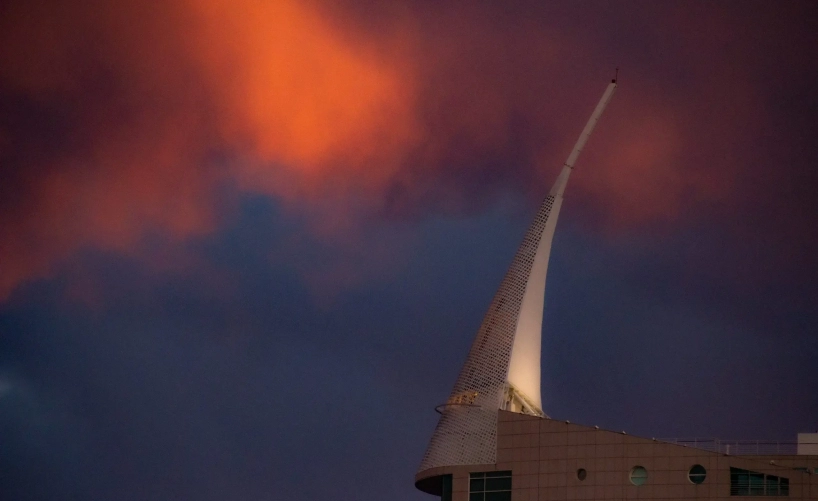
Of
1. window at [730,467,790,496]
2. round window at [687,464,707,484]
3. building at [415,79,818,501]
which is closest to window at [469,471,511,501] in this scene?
building at [415,79,818,501]

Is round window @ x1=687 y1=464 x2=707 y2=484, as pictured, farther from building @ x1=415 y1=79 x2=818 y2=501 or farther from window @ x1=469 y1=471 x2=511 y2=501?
window @ x1=469 y1=471 x2=511 y2=501

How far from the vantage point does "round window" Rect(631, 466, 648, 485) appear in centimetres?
6588

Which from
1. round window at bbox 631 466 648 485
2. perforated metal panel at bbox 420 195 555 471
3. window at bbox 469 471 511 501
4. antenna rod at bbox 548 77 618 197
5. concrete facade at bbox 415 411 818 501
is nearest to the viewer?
concrete facade at bbox 415 411 818 501

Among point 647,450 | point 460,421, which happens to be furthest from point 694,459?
point 460,421

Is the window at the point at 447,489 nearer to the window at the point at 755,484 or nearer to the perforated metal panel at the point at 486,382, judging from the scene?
the perforated metal panel at the point at 486,382

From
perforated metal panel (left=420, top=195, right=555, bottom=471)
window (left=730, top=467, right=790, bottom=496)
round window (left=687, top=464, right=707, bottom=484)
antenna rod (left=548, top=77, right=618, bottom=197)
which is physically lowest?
window (left=730, top=467, right=790, bottom=496)

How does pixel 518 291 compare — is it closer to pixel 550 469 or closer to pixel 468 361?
pixel 468 361

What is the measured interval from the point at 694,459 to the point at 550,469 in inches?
265

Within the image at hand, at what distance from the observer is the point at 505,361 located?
72.9 meters

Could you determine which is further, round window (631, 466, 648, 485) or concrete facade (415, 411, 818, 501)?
round window (631, 466, 648, 485)

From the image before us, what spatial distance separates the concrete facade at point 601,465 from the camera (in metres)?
64.0

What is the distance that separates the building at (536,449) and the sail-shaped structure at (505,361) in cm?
5

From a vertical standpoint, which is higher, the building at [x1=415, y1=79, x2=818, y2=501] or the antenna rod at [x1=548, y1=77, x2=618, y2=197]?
the antenna rod at [x1=548, y1=77, x2=618, y2=197]

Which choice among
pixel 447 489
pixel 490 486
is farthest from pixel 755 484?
pixel 447 489
